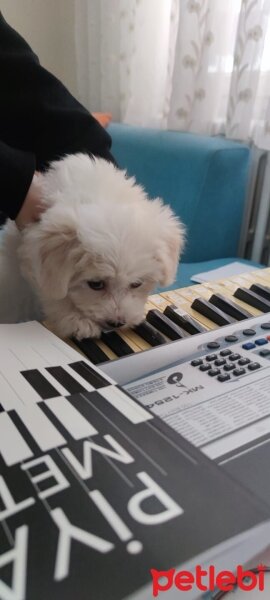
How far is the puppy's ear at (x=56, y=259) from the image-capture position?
27.7 inches

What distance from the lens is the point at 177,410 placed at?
1.55 feet

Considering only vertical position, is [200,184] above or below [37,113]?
below

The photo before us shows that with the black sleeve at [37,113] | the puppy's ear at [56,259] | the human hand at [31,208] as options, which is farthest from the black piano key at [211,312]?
the black sleeve at [37,113]

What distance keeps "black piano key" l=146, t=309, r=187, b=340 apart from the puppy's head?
23 mm

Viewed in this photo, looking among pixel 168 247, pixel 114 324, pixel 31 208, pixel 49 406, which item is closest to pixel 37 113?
pixel 31 208

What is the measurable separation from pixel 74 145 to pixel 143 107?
93 cm

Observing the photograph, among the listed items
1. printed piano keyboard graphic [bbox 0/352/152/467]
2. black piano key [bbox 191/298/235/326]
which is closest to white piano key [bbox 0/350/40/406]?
printed piano keyboard graphic [bbox 0/352/152/467]

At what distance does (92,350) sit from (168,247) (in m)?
0.28

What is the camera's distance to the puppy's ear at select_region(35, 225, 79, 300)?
703mm

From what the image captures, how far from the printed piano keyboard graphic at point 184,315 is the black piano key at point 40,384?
15cm

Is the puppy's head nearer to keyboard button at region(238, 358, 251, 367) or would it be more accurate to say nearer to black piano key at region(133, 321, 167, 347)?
black piano key at region(133, 321, 167, 347)

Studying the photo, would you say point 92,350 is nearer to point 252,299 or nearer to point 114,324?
point 114,324

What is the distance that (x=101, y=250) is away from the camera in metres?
0.71

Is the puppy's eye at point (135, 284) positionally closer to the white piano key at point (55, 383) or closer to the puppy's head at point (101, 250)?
the puppy's head at point (101, 250)
